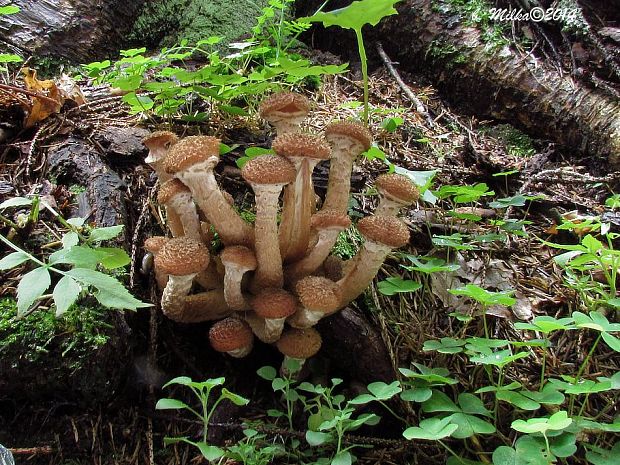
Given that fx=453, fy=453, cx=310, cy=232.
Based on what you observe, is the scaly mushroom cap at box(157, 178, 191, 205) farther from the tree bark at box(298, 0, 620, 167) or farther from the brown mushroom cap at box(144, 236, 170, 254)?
the tree bark at box(298, 0, 620, 167)

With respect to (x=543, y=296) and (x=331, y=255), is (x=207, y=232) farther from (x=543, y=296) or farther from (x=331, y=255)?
(x=543, y=296)

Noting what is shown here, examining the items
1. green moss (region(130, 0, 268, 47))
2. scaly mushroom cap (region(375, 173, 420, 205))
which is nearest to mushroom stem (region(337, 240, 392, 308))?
scaly mushroom cap (region(375, 173, 420, 205))

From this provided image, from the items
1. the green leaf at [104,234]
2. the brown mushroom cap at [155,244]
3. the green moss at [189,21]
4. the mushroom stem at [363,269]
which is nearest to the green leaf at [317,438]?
the mushroom stem at [363,269]

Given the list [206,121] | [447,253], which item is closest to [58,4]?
[206,121]

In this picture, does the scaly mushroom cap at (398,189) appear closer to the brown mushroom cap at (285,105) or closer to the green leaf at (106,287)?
the brown mushroom cap at (285,105)

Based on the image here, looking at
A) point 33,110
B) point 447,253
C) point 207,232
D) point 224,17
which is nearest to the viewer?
point 207,232

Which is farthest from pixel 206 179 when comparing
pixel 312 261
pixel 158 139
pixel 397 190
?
pixel 397 190
